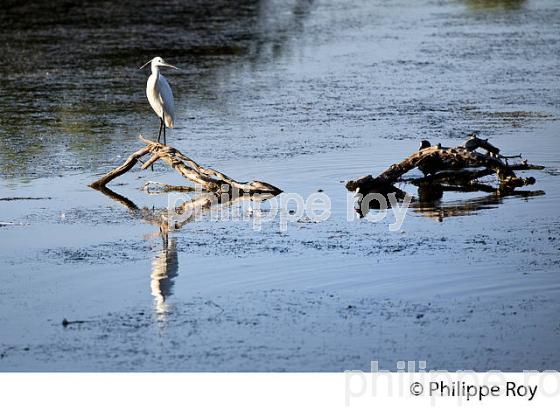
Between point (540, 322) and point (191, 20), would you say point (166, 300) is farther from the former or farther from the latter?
point (191, 20)

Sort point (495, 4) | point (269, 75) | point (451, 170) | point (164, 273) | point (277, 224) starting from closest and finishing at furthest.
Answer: point (164, 273), point (277, 224), point (451, 170), point (269, 75), point (495, 4)

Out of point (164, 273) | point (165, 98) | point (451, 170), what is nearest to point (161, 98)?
point (165, 98)

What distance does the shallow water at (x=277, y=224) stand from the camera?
8.45 metres

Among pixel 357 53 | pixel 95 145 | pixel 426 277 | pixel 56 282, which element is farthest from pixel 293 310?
pixel 357 53

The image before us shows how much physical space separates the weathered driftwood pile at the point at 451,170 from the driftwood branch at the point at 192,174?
3.29ft

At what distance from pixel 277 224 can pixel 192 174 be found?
6.03 ft

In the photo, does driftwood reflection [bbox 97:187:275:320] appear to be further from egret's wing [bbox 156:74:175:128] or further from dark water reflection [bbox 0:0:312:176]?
egret's wing [bbox 156:74:175:128]

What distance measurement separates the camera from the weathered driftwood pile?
1289 centimetres

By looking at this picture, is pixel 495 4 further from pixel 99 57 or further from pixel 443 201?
pixel 443 201

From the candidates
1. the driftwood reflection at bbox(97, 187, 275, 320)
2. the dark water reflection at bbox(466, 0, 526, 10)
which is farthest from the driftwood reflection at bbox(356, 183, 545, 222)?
the dark water reflection at bbox(466, 0, 526, 10)

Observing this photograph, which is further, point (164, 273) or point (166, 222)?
point (166, 222)

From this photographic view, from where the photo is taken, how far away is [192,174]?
13125 millimetres

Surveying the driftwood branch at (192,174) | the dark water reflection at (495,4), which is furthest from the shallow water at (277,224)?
the dark water reflection at (495,4)

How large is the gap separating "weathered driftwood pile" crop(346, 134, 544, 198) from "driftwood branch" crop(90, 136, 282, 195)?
1003mm
